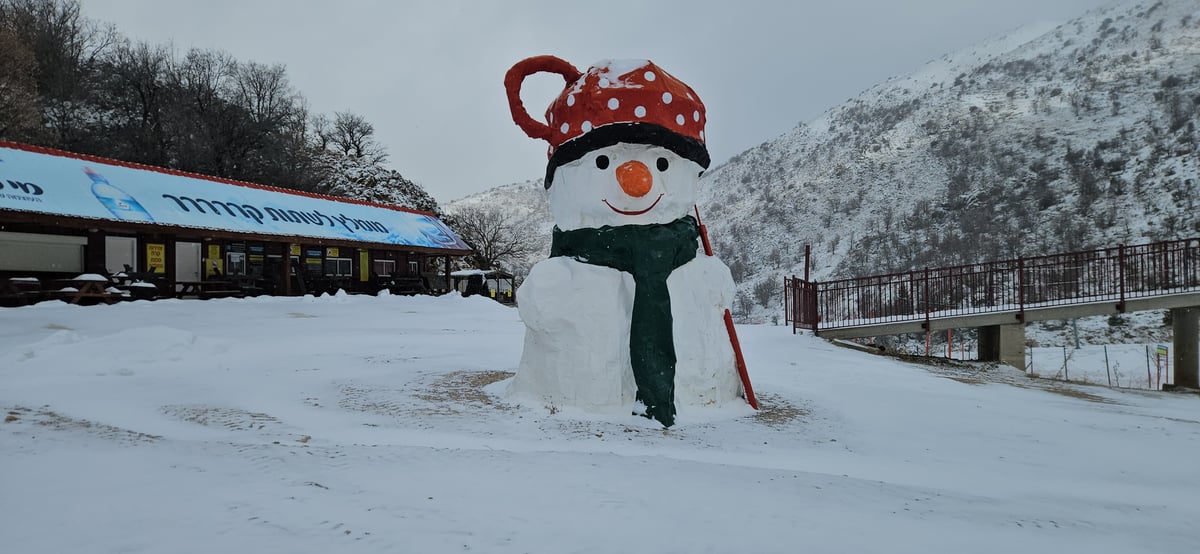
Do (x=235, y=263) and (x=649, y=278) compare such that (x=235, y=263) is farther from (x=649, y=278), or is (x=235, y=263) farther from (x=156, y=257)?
(x=649, y=278)

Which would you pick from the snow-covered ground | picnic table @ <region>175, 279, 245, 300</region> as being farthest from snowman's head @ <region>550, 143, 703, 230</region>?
picnic table @ <region>175, 279, 245, 300</region>

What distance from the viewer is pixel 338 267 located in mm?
20844

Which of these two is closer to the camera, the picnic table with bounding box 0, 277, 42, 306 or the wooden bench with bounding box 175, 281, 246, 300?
the picnic table with bounding box 0, 277, 42, 306

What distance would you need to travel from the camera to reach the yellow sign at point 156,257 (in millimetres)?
15391

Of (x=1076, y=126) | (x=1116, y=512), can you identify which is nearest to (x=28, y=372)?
(x=1116, y=512)

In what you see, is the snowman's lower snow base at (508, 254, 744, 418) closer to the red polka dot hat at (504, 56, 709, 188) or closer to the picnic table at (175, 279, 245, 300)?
the red polka dot hat at (504, 56, 709, 188)

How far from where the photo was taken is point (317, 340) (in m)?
9.84

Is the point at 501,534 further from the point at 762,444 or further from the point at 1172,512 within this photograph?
the point at 1172,512

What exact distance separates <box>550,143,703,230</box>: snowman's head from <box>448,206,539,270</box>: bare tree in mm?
35504

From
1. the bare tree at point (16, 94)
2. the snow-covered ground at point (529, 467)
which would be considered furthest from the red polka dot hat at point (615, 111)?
the bare tree at point (16, 94)

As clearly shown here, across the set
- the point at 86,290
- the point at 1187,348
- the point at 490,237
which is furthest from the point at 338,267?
the point at 1187,348

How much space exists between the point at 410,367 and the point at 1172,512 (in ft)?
22.5

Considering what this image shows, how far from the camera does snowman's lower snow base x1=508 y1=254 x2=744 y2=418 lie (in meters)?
4.74

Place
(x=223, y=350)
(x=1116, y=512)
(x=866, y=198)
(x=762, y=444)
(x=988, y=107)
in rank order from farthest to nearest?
(x=988, y=107) → (x=866, y=198) → (x=223, y=350) → (x=762, y=444) → (x=1116, y=512)
